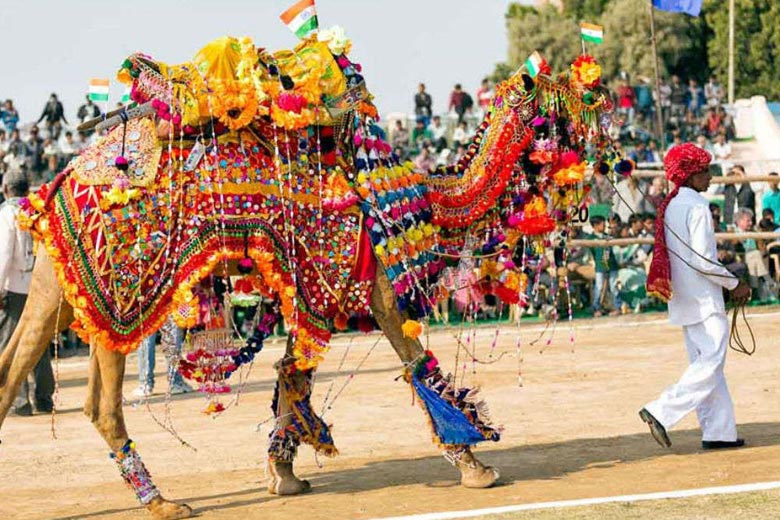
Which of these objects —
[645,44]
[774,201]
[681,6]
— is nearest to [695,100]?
[774,201]

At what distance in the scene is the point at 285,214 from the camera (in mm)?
9070

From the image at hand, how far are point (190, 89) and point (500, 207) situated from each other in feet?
6.96

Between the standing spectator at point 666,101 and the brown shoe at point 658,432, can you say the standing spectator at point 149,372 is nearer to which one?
the brown shoe at point 658,432

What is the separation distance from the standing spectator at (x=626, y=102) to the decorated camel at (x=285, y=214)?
86.5ft

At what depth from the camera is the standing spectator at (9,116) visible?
34000 mm

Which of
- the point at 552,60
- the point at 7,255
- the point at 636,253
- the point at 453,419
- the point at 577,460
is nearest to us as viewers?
the point at 453,419

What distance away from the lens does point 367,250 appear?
9211 millimetres

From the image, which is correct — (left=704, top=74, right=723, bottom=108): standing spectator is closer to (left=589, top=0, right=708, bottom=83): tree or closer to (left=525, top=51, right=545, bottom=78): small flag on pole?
(left=589, top=0, right=708, bottom=83): tree

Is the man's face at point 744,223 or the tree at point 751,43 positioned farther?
the tree at point 751,43

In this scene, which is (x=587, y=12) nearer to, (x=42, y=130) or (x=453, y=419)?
(x=42, y=130)

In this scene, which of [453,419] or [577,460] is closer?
[453,419]

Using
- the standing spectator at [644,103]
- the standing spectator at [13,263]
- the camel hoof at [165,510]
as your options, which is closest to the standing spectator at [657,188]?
the standing spectator at [13,263]

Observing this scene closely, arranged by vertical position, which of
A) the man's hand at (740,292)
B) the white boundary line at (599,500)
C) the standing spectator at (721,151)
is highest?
the standing spectator at (721,151)

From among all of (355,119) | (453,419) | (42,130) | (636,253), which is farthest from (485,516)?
(42,130)
